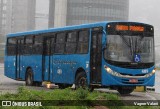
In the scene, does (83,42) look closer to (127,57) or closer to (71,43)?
(71,43)

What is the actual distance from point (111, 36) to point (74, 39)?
8.33ft

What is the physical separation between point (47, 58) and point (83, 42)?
417 centimetres

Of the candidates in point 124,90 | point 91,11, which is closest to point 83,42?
point 124,90

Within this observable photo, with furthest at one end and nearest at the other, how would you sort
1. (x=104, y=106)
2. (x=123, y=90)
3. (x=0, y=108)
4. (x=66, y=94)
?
(x=123, y=90) < (x=66, y=94) < (x=104, y=106) < (x=0, y=108)

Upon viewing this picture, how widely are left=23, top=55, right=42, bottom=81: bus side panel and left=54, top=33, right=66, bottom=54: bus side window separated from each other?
2.28 metres

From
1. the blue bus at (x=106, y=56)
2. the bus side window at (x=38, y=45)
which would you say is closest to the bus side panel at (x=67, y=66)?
the blue bus at (x=106, y=56)

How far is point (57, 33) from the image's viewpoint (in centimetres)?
2244

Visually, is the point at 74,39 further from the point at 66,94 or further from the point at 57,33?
the point at 66,94

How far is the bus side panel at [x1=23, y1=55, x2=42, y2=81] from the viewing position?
2442 cm

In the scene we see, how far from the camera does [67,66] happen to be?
69.6ft

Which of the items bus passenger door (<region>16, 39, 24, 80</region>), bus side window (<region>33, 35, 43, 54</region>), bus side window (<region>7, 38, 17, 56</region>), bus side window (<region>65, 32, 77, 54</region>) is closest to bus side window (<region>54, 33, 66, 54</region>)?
bus side window (<region>65, 32, 77, 54</region>)

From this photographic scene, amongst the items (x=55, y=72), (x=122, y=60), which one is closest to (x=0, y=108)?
(x=122, y=60)

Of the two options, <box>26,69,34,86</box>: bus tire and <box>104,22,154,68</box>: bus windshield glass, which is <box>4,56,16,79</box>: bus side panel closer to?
<box>26,69,34,86</box>: bus tire

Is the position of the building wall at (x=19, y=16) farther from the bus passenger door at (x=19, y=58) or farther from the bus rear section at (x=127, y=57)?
the bus rear section at (x=127, y=57)
